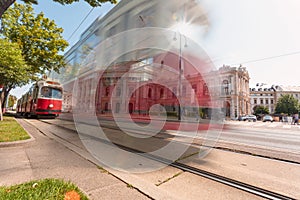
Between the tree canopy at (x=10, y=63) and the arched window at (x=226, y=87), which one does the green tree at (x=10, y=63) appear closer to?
the tree canopy at (x=10, y=63)

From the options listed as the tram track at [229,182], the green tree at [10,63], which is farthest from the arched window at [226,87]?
the tram track at [229,182]

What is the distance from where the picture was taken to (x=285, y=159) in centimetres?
399

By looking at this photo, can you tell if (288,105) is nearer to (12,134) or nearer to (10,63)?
(12,134)

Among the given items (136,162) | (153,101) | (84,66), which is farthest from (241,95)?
(136,162)

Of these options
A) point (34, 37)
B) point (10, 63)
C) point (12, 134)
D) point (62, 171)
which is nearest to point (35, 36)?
point (34, 37)

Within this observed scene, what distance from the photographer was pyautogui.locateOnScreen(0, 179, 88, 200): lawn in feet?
5.80

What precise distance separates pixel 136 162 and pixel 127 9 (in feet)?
66.4

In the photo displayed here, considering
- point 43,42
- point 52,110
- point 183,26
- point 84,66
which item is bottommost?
point 52,110

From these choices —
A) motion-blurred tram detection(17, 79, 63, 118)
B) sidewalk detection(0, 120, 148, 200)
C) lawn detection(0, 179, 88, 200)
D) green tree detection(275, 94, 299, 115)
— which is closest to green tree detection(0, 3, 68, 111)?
motion-blurred tram detection(17, 79, 63, 118)

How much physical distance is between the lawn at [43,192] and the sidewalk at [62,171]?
0.62 ft

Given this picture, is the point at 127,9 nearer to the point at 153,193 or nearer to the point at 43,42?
the point at 43,42

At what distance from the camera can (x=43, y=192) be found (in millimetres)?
1885

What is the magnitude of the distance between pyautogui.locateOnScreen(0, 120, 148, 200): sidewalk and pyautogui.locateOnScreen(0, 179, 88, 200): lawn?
0.62 ft

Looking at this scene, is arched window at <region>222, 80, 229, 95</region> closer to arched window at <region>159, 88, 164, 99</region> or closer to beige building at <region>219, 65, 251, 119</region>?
beige building at <region>219, 65, 251, 119</region>
